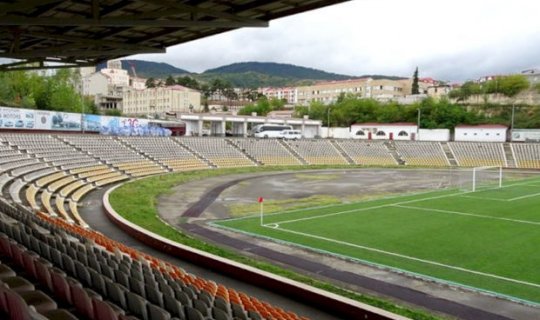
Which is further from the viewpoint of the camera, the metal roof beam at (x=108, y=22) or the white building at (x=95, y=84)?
the white building at (x=95, y=84)

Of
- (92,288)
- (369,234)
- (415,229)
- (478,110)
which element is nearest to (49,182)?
(369,234)

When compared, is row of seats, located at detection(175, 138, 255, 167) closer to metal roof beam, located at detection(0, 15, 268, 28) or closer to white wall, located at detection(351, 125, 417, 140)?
white wall, located at detection(351, 125, 417, 140)

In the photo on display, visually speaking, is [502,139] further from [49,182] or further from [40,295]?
[40,295]

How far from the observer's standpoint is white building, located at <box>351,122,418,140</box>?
79750 mm

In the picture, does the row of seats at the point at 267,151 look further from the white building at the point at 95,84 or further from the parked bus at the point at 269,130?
the white building at the point at 95,84

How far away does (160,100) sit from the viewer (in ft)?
499

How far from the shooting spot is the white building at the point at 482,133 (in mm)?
72625

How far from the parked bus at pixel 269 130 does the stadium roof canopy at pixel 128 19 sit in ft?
191

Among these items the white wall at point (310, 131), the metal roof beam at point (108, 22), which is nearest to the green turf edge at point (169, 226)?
the metal roof beam at point (108, 22)

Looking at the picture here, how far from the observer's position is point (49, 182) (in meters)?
27.1

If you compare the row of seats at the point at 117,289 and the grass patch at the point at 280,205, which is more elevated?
the row of seats at the point at 117,289

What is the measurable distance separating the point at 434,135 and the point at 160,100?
97.7m

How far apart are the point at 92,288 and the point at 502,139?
75647 mm

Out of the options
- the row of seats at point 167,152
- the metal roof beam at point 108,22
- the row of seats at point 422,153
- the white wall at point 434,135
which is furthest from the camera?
the white wall at point 434,135
